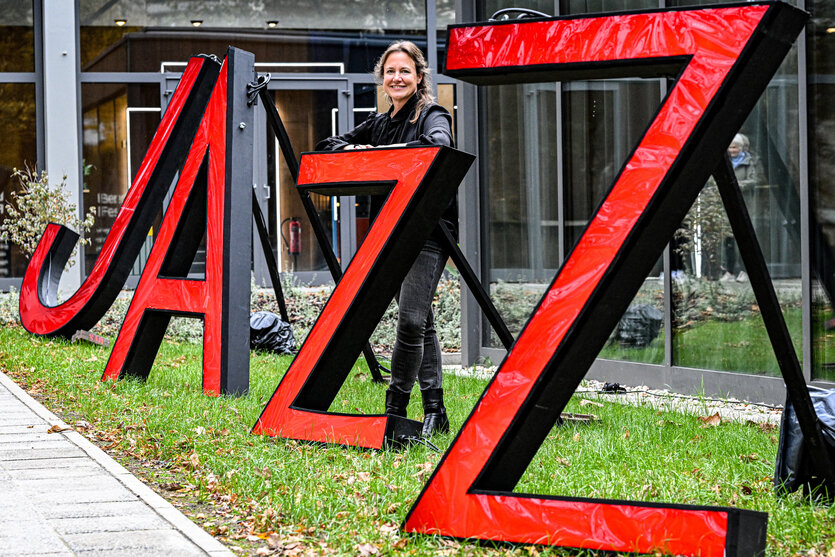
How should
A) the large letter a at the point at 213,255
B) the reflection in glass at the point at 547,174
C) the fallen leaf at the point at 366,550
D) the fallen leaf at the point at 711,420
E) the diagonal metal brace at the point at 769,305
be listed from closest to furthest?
the fallen leaf at the point at 366,550
the diagonal metal brace at the point at 769,305
the fallen leaf at the point at 711,420
the large letter a at the point at 213,255
the reflection in glass at the point at 547,174

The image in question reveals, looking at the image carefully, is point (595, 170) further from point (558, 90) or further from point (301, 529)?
point (301, 529)

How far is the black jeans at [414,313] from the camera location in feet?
18.2

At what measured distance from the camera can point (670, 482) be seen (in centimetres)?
458

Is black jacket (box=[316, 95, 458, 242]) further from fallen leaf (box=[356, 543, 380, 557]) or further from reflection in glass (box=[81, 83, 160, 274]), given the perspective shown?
reflection in glass (box=[81, 83, 160, 274])

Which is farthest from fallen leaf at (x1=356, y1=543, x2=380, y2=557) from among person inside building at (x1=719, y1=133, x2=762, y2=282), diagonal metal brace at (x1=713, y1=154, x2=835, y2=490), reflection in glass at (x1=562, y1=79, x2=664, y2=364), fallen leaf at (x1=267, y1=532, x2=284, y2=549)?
reflection in glass at (x1=562, y1=79, x2=664, y2=364)

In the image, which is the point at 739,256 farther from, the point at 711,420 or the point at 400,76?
the point at 400,76

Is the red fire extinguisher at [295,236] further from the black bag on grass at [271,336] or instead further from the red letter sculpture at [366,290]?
the red letter sculpture at [366,290]

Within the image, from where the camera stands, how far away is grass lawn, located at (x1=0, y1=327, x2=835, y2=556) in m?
3.89

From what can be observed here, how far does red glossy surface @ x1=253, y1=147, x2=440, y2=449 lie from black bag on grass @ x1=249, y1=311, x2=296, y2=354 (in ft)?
17.0

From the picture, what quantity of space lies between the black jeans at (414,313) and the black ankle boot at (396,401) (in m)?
0.03

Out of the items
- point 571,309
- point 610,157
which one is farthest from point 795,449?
point 610,157

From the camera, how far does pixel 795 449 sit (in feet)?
14.2

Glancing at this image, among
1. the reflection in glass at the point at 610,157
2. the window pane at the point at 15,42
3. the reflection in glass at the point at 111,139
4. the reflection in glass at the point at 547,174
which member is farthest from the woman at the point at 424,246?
the window pane at the point at 15,42

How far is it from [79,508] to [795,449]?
9.55 feet
